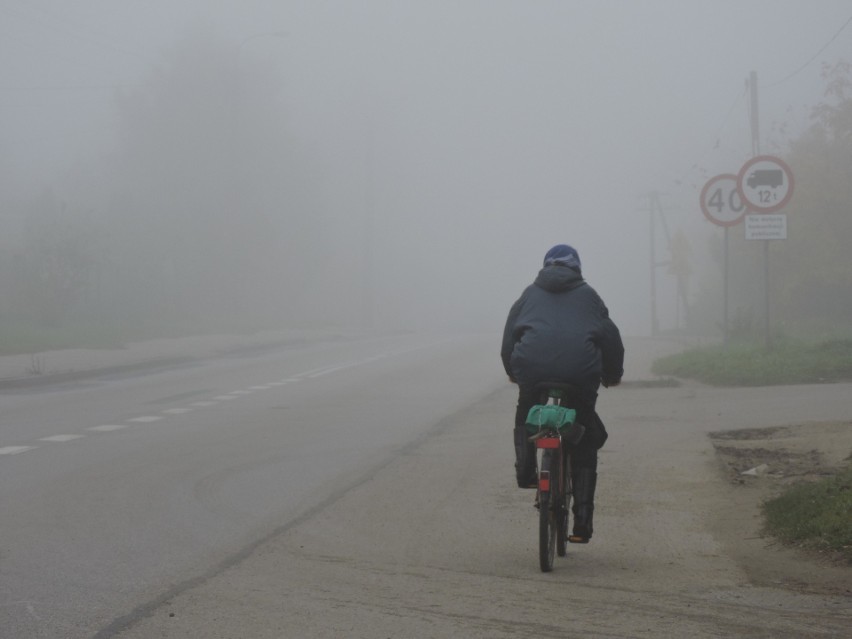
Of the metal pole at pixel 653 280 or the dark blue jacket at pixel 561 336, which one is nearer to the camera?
the dark blue jacket at pixel 561 336

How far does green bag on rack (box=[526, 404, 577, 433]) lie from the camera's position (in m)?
6.73

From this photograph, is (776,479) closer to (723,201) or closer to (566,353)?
(566,353)

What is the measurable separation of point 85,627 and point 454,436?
8178mm

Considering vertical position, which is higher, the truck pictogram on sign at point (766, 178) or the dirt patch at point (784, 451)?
the truck pictogram on sign at point (766, 178)

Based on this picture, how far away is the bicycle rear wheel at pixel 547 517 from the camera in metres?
6.61

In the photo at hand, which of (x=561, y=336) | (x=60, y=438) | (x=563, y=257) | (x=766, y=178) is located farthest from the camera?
(x=766, y=178)

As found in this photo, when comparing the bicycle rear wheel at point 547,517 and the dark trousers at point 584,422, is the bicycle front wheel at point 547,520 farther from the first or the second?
the dark trousers at point 584,422

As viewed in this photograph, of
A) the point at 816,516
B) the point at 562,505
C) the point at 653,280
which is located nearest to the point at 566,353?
the point at 562,505

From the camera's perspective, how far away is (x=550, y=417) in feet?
22.1

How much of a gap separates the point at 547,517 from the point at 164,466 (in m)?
5.54

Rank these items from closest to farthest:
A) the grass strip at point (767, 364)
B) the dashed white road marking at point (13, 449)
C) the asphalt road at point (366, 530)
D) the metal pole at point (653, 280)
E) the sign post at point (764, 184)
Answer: the asphalt road at point (366, 530), the dashed white road marking at point (13, 449), the grass strip at point (767, 364), the sign post at point (764, 184), the metal pole at point (653, 280)

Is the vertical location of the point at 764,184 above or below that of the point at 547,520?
above

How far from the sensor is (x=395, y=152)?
85812 mm

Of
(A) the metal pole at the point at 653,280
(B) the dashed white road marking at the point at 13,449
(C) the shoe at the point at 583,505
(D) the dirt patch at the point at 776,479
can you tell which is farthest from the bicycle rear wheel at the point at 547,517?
(A) the metal pole at the point at 653,280
